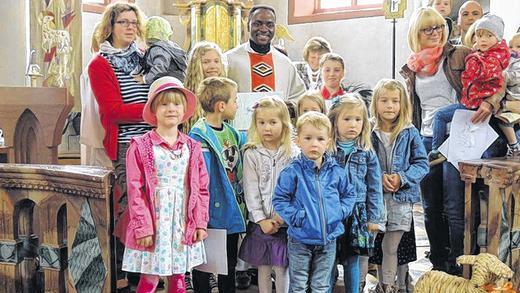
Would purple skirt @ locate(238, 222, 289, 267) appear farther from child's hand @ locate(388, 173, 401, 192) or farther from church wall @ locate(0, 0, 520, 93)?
church wall @ locate(0, 0, 520, 93)

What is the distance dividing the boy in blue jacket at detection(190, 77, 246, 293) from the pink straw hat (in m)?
0.18

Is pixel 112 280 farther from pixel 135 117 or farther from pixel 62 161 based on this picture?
pixel 62 161

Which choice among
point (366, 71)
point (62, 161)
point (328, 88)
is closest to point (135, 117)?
point (328, 88)

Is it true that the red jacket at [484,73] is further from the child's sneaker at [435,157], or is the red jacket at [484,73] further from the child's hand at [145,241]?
the child's hand at [145,241]

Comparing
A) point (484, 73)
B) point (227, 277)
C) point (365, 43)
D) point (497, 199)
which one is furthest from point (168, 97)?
point (365, 43)

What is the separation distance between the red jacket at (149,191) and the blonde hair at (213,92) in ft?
1.08

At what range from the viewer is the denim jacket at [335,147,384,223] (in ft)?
11.6

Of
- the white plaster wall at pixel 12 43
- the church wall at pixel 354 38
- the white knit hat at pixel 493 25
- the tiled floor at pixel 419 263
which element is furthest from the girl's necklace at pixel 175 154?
the church wall at pixel 354 38

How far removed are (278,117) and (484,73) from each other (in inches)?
50.7

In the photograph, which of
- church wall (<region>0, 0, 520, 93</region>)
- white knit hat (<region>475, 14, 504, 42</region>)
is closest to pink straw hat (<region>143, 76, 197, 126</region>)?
white knit hat (<region>475, 14, 504, 42</region>)

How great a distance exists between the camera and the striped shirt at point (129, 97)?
395 cm

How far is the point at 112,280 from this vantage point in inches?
119

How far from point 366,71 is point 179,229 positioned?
8.10 meters

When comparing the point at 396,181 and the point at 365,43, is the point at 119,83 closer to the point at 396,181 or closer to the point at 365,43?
the point at 396,181
